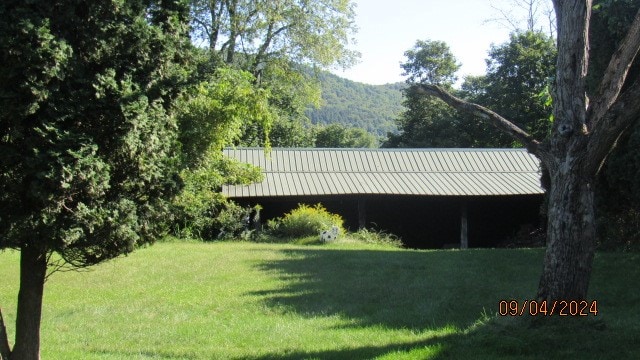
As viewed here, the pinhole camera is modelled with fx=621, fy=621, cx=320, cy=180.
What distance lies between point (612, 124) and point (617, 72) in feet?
2.32

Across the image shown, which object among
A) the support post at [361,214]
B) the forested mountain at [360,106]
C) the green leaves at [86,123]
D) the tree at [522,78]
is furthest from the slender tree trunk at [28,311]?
the forested mountain at [360,106]

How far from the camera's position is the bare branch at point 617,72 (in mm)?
6562

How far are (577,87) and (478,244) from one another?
17.7 metres

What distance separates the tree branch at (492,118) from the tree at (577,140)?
220mm

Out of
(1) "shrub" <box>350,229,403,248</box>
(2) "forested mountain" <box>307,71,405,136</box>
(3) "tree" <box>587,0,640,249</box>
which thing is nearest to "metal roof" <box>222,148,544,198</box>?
(1) "shrub" <box>350,229,403,248</box>

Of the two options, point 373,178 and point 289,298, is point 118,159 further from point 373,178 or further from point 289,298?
point 373,178

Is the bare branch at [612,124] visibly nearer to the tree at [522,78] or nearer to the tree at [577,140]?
the tree at [577,140]

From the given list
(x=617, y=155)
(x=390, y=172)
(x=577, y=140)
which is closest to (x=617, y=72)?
(x=577, y=140)

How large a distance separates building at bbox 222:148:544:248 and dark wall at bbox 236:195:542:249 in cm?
4

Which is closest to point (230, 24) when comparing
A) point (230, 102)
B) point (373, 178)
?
point (373, 178)

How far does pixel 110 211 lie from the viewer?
5359mm

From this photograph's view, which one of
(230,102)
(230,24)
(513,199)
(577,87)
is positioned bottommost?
(513,199)

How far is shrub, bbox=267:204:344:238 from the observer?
66.9 ft

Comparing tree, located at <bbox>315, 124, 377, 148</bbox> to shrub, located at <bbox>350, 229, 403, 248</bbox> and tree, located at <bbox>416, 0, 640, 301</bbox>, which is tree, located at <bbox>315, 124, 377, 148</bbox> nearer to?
shrub, located at <bbox>350, 229, 403, 248</bbox>
